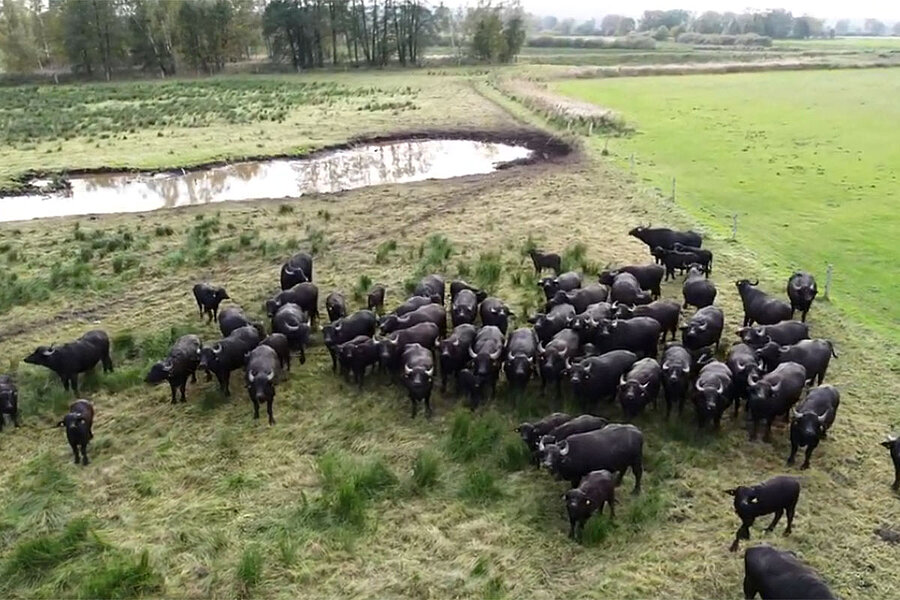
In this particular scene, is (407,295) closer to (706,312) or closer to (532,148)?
(706,312)

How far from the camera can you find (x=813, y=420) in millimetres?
9539

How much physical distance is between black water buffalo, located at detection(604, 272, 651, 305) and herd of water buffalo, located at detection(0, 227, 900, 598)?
0.08 feet

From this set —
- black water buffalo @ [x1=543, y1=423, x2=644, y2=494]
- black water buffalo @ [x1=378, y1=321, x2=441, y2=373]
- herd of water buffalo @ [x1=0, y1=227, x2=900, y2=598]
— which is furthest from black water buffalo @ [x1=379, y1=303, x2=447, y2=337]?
black water buffalo @ [x1=543, y1=423, x2=644, y2=494]

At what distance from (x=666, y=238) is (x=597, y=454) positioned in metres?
9.44

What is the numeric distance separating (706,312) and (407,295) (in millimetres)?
6152

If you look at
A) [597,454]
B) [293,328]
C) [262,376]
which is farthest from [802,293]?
[262,376]

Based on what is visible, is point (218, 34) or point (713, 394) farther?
point (218, 34)

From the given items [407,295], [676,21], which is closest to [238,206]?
[407,295]

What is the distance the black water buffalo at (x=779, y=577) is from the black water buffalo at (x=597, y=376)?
3.79m

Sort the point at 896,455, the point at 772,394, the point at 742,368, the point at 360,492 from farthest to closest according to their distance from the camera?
the point at 742,368
the point at 772,394
the point at 360,492
the point at 896,455

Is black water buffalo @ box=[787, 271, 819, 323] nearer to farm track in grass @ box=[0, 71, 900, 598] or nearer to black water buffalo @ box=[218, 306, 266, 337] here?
farm track in grass @ box=[0, 71, 900, 598]

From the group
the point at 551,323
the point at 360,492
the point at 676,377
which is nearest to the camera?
the point at 360,492

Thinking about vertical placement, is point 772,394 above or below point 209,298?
below

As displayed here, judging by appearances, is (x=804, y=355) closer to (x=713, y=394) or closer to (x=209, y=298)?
(x=713, y=394)
